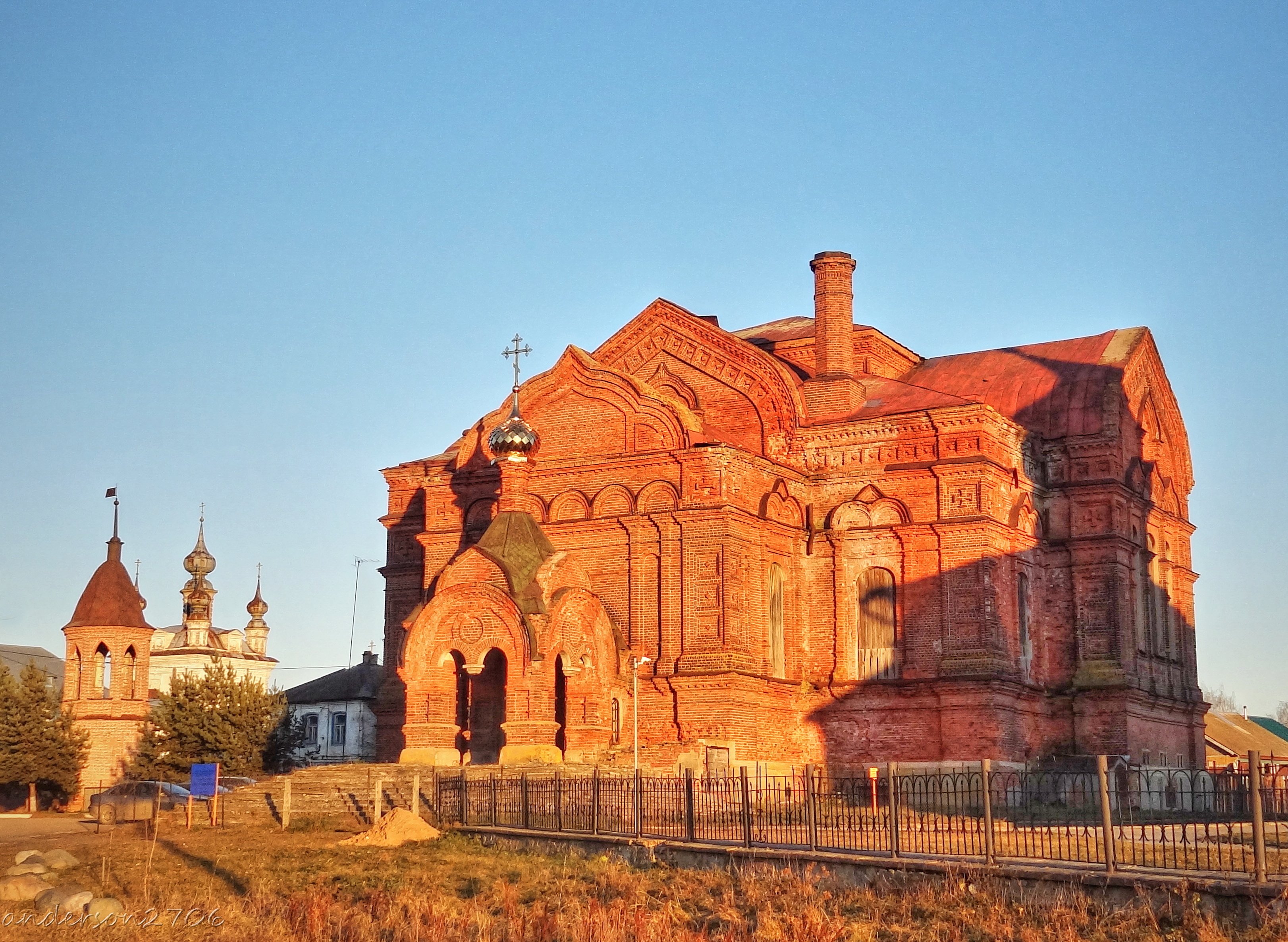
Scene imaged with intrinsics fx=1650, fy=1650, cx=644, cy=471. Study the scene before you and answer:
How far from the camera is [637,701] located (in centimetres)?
2862

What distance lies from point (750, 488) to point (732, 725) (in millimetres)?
4415

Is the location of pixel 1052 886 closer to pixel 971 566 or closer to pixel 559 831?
pixel 559 831

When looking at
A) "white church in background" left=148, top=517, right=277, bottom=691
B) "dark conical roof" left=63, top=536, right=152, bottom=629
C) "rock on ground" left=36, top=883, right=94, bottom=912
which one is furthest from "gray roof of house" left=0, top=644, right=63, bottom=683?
"rock on ground" left=36, top=883, right=94, bottom=912

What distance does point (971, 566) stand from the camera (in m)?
29.3

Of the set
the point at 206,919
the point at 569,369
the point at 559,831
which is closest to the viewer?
the point at 206,919

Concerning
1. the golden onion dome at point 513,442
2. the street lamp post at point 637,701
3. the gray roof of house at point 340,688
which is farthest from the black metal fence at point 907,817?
the gray roof of house at point 340,688

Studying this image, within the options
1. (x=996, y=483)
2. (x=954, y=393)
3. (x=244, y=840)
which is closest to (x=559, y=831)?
(x=244, y=840)

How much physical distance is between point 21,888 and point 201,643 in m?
48.6

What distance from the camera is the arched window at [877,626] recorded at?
98.4 feet

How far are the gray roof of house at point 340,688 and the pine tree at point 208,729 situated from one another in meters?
17.4

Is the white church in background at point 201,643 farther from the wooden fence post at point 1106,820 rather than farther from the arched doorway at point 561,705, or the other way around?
the wooden fence post at point 1106,820

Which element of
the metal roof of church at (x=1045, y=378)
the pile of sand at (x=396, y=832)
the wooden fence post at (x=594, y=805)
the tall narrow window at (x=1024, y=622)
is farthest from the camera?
the metal roof of church at (x=1045, y=378)

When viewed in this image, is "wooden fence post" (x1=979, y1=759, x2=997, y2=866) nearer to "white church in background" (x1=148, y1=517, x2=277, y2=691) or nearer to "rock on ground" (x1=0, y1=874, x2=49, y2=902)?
"rock on ground" (x1=0, y1=874, x2=49, y2=902)

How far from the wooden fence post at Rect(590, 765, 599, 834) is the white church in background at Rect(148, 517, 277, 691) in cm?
4310
